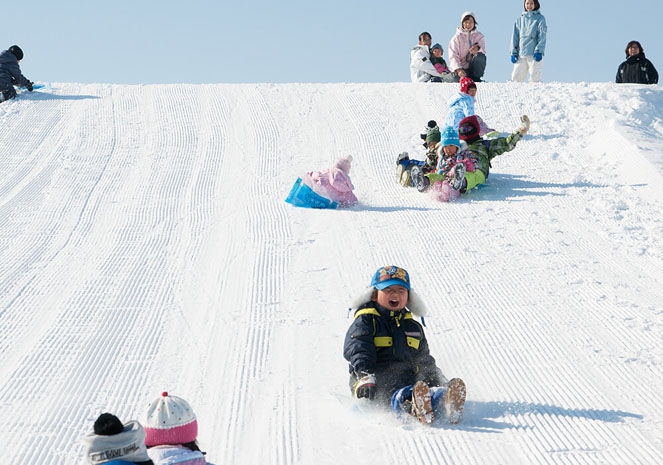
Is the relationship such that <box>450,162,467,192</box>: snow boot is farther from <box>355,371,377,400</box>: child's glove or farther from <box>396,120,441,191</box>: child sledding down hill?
<box>355,371,377,400</box>: child's glove

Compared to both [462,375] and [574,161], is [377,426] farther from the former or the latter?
[574,161]

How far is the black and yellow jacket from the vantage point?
4359 mm

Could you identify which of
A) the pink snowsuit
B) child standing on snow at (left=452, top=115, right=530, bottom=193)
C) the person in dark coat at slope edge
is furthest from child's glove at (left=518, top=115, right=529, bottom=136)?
the person in dark coat at slope edge

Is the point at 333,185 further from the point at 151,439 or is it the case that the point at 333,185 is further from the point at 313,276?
the point at 151,439

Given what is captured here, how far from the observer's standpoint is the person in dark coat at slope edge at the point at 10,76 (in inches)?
501

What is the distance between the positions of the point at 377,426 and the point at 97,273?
3.36 m

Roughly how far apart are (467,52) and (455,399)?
10.3 m

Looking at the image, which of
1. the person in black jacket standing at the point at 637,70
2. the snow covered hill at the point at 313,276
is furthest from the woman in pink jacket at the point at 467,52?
the person in black jacket standing at the point at 637,70

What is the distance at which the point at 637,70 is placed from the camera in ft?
42.7

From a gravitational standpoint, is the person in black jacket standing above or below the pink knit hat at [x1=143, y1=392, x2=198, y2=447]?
above

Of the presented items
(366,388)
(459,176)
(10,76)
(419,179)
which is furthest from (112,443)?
(10,76)

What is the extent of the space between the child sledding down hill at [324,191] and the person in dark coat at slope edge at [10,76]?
6200mm

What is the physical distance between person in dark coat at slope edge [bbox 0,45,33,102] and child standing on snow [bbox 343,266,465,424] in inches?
385

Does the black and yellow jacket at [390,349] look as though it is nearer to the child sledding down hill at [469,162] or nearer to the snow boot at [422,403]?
the snow boot at [422,403]
